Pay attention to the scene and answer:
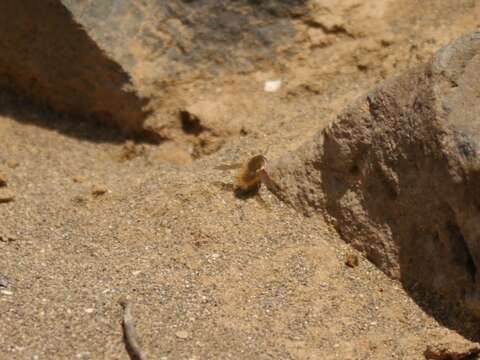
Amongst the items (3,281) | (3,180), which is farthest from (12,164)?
(3,281)

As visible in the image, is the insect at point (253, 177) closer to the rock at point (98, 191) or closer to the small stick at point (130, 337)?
the rock at point (98, 191)

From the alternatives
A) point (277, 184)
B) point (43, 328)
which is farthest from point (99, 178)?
point (43, 328)

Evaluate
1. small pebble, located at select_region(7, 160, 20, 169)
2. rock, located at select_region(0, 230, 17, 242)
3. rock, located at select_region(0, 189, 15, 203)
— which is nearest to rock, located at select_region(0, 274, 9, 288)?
rock, located at select_region(0, 230, 17, 242)

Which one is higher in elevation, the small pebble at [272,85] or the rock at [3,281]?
the small pebble at [272,85]

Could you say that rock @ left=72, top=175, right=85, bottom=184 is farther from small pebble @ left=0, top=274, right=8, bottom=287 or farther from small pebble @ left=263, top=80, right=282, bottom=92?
small pebble @ left=263, top=80, right=282, bottom=92

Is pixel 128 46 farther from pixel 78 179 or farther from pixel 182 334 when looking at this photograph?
pixel 182 334

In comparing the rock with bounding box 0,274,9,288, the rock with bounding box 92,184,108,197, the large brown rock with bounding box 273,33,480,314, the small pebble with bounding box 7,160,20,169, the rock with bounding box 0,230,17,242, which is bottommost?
the small pebble with bounding box 7,160,20,169

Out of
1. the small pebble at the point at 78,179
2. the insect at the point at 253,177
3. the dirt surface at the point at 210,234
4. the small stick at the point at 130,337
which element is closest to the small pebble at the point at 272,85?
the dirt surface at the point at 210,234
